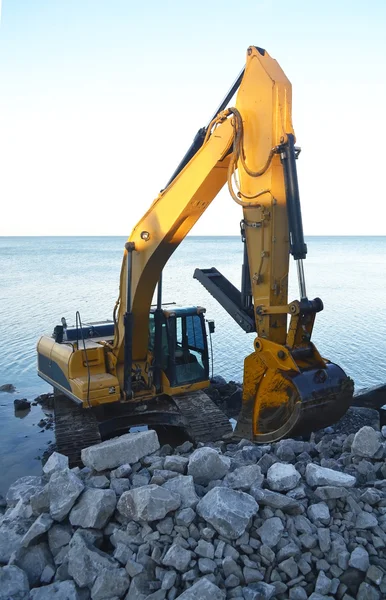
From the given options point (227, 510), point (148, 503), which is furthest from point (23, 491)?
point (227, 510)

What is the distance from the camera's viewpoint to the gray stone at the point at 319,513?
15.1 feet

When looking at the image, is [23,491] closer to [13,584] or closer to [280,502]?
[13,584]

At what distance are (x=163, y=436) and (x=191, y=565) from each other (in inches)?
191

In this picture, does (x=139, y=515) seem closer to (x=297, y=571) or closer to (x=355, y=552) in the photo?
(x=297, y=571)

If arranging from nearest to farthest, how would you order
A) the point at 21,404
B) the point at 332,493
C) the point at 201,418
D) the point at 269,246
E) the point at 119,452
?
Answer: the point at 332,493, the point at 119,452, the point at 269,246, the point at 201,418, the point at 21,404

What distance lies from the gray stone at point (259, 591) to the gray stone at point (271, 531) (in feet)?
1.10

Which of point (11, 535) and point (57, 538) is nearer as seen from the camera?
point (57, 538)

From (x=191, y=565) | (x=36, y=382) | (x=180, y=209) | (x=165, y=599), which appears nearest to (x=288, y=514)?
(x=191, y=565)

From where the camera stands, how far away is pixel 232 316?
6.66 m

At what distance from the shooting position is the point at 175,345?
340 inches

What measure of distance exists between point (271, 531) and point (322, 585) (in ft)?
1.75

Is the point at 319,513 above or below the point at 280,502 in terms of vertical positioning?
below


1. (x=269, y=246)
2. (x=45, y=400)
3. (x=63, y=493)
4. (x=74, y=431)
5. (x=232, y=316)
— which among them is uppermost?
(x=269, y=246)

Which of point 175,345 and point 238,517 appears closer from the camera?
point 238,517
